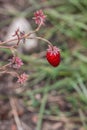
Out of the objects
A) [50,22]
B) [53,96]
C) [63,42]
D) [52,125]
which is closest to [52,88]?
[53,96]

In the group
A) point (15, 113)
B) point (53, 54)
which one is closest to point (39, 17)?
point (53, 54)

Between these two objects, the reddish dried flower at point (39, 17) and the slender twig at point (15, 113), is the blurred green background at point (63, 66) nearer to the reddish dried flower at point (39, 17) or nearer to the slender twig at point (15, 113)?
the slender twig at point (15, 113)

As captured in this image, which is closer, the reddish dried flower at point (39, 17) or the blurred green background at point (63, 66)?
the reddish dried flower at point (39, 17)

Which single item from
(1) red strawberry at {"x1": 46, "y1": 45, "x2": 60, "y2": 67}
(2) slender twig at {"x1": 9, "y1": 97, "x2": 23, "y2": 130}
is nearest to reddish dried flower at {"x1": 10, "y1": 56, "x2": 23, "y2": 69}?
(1) red strawberry at {"x1": 46, "y1": 45, "x2": 60, "y2": 67}

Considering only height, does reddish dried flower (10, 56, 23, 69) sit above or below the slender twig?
above

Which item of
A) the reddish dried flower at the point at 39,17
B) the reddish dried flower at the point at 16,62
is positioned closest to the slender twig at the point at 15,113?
the reddish dried flower at the point at 16,62

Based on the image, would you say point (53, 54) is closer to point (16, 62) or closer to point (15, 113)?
point (16, 62)

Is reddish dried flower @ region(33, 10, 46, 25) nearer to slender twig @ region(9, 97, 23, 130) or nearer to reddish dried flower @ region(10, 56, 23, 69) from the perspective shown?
reddish dried flower @ region(10, 56, 23, 69)

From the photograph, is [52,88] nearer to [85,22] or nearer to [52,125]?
[52,125]
